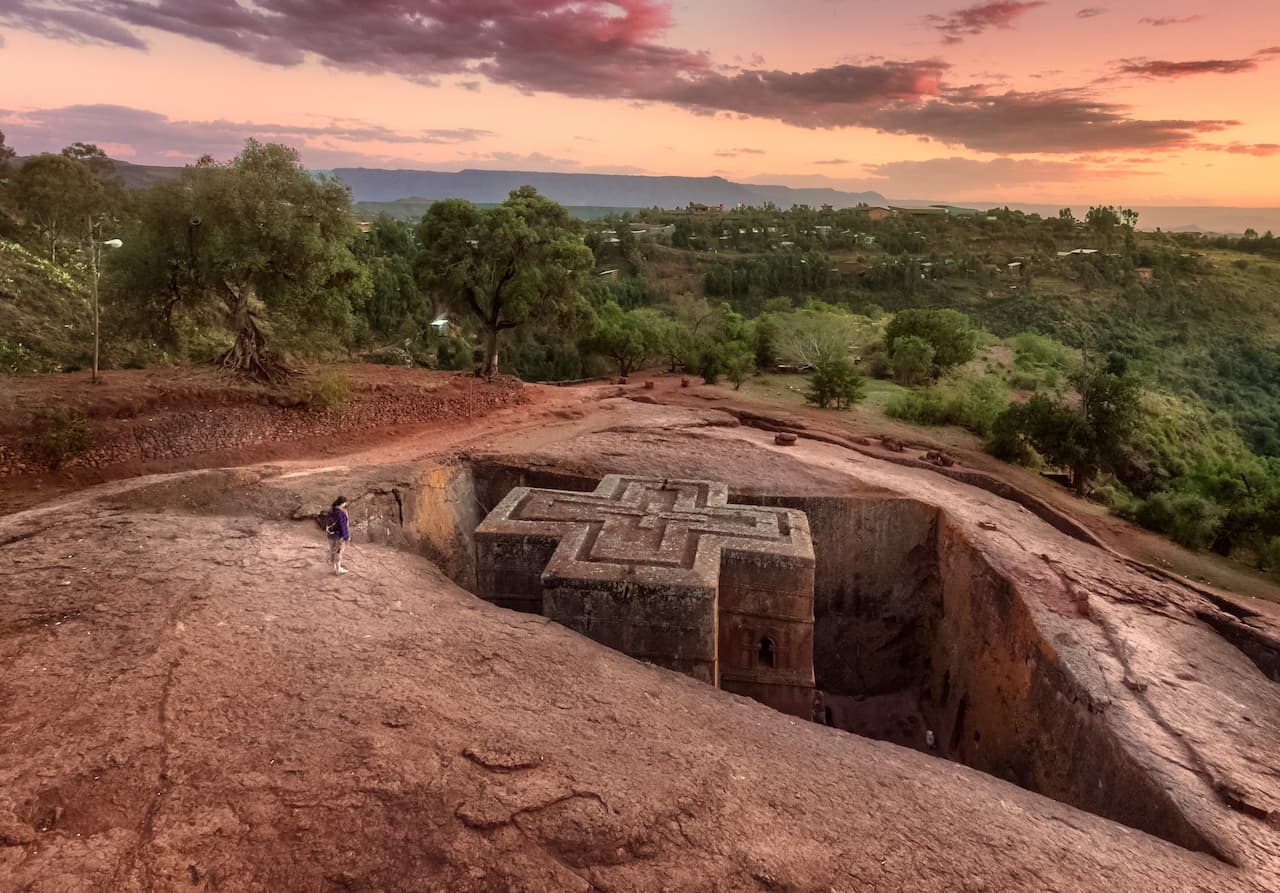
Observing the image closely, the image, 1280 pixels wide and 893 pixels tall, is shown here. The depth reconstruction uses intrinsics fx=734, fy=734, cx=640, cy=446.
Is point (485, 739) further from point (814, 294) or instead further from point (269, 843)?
point (814, 294)

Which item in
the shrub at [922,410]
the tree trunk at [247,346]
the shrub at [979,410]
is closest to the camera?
the tree trunk at [247,346]

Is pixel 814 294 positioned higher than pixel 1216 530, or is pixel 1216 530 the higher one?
pixel 814 294

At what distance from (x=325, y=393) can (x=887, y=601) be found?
1198 cm

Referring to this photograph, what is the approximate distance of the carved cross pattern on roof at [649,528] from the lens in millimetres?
8539

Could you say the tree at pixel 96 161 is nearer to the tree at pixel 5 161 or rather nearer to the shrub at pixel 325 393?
the tree at pixel 5 161

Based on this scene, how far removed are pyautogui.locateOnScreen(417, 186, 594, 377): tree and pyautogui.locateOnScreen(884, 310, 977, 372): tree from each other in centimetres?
1386

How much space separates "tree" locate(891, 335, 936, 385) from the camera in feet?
86.4

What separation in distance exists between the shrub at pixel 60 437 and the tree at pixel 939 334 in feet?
81.0

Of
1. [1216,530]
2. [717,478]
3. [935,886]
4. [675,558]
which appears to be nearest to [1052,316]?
[1216,530]

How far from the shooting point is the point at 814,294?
4741 centimetres

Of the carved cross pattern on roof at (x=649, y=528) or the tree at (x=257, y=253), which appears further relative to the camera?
the tree at (x=257, y=253)

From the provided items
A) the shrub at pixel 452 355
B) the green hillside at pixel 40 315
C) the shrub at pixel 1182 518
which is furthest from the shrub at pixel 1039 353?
Answer: the green hillside at pixel 40 315

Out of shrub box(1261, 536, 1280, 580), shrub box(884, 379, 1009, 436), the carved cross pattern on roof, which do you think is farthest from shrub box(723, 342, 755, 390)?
shrub box(1261, 536, 1280, 580)

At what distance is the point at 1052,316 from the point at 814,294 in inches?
543
